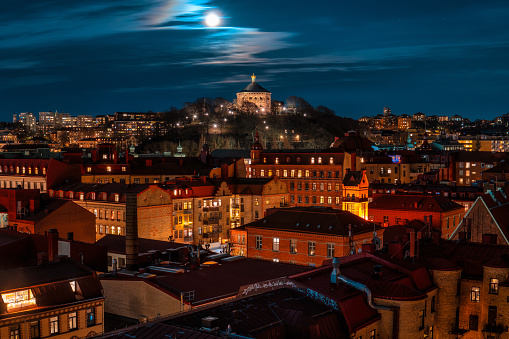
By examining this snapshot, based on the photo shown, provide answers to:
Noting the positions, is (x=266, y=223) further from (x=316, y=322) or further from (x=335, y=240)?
(x=316, y=322)

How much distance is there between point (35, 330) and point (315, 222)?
28.1 metres

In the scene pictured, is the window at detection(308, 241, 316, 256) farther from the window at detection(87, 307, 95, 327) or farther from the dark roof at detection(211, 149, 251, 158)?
the dark roof at detection(211, 149, 251, 158)

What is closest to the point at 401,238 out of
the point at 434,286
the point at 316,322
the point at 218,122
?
the point at 434,286

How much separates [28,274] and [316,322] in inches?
525

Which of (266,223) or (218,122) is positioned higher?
(218,122)

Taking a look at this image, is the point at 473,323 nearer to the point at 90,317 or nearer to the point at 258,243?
the point at 90,317

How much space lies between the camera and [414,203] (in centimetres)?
6500

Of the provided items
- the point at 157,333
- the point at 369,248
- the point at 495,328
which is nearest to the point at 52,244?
the point at 369,248

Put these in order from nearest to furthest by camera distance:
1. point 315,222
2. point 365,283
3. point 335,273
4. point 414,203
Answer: point 335,273 → point 365,283 → point 315,222 → point 414,203

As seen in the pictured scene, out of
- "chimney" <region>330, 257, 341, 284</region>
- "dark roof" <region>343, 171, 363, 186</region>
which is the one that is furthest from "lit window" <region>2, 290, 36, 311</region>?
"dark roof" <region>343, 171, 363, 186</region>

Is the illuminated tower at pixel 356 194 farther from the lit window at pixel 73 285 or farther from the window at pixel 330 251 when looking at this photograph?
the lit window at pixel 73 285

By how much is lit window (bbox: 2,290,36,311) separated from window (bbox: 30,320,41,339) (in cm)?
84

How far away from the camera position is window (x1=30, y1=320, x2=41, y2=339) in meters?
25.2

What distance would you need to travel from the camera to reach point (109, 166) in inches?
3334
